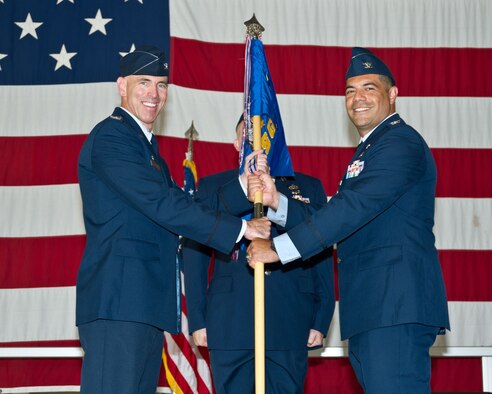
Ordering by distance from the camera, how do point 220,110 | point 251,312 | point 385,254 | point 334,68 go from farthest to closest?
point 334,68 < point 220,110 < point 251,312 < point 385,254

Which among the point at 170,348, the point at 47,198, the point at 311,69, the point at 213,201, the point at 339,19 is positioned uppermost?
the point at 339,19

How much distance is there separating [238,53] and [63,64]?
143 centimetres

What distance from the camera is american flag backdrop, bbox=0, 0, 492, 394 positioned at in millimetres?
6039

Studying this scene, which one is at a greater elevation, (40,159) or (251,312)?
(40,159)

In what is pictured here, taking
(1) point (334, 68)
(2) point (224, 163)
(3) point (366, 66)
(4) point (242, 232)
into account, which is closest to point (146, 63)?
(4) point (242, 232)

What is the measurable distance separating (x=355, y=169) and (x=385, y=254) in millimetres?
488

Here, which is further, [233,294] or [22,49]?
[22,49]

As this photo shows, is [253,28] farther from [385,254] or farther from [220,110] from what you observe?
[220,110]

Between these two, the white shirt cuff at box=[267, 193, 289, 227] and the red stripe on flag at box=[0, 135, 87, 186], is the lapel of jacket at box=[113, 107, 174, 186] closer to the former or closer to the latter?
the white shirt cuff at box=[267, 193, 289, 227]

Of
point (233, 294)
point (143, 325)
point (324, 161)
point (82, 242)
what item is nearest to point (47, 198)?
point (82, 242)

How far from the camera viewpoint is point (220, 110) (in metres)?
6.18

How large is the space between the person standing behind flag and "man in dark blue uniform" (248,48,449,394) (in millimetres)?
402

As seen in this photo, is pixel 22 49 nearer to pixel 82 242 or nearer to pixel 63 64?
pixel 63 64

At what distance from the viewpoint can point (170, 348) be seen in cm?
514
